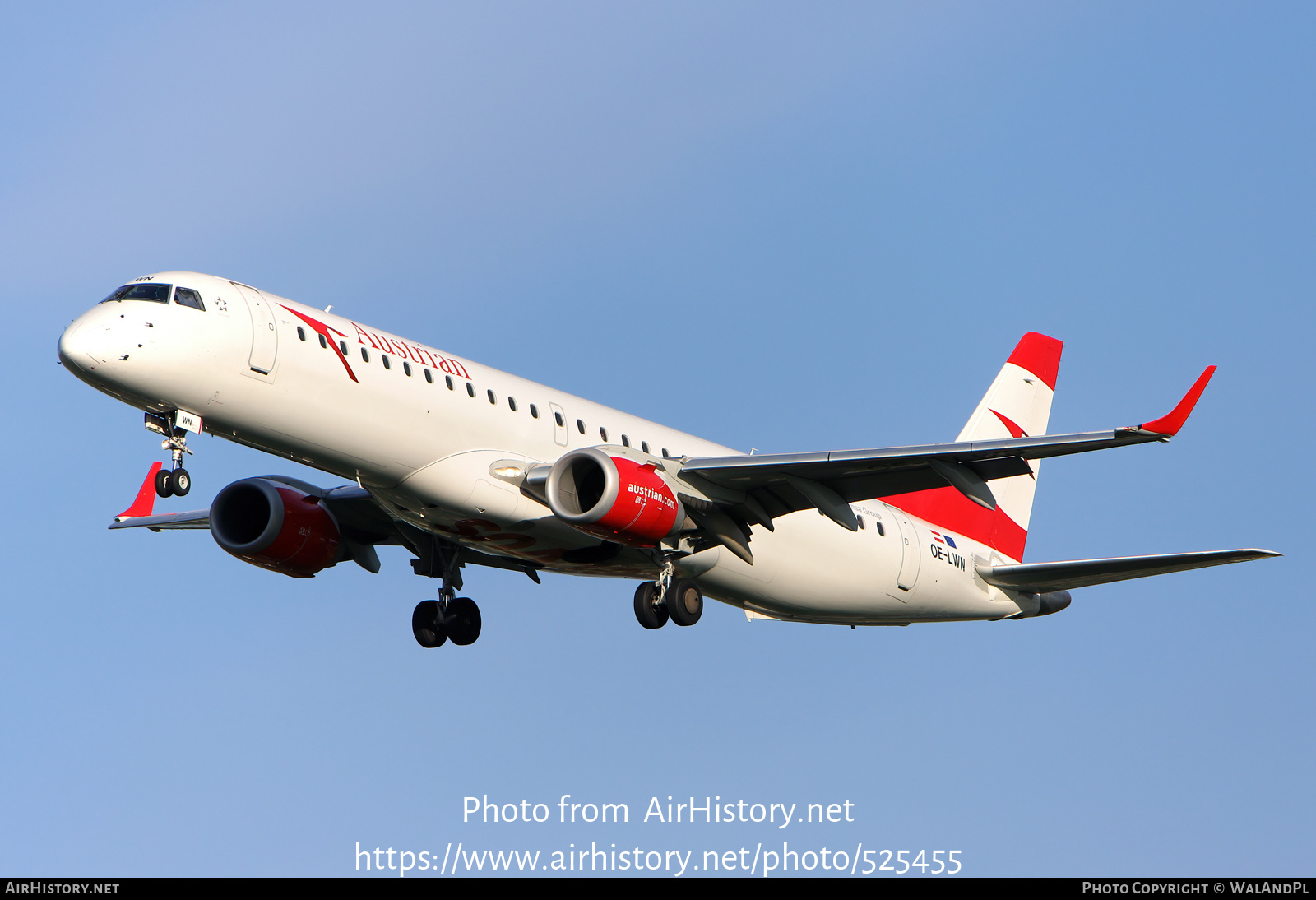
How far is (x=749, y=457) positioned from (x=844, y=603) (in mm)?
6310

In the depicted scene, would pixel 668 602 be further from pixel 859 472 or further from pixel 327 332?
pixel 327 332

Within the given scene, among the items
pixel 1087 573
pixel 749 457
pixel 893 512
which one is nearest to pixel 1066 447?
pixel 749 457

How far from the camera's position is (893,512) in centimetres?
3412

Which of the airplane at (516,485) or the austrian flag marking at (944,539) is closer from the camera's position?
the airplane at (516,485)

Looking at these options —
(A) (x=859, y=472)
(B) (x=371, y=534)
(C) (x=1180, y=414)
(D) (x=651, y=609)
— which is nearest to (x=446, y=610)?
(B) (x=371, y=534)

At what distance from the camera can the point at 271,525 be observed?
29969 millimetres

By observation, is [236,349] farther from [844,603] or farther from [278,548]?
[844,603]

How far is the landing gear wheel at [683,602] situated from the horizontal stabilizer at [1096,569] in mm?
8879

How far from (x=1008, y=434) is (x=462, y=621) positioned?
54.5 ft


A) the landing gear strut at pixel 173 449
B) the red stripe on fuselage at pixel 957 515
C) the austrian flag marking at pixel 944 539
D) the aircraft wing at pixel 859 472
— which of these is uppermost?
the red stripe on fuselage at pixel 957 515

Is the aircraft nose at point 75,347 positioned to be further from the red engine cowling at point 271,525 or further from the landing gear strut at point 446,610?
the landing gear strut at point 446,610

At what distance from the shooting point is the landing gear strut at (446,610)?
32.0 m

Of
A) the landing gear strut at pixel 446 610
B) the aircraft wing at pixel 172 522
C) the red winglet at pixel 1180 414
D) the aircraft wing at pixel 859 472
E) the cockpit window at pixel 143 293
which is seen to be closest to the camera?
the red winglet at pixel 1180 414

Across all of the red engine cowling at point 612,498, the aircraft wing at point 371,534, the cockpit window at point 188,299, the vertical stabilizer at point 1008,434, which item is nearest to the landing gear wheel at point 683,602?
the red engine cowling at point 612,498
